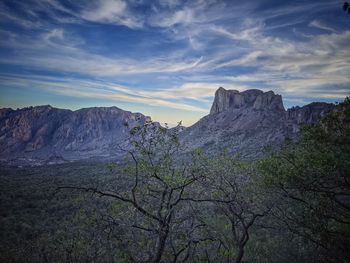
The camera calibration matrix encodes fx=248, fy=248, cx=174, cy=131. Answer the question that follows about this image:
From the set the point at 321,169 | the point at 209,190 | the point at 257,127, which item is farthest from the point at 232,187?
the point at 257,127

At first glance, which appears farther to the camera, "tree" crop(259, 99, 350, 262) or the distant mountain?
the distant mountain

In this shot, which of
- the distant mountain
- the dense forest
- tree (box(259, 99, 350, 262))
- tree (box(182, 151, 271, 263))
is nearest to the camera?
the dense forest

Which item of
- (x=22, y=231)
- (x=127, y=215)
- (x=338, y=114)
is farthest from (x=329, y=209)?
(x=22, y=231)

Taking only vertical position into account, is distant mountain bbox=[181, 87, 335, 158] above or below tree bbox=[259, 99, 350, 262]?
above

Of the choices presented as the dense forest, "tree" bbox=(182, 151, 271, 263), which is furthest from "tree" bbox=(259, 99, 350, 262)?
"tree" bbox=(182, 151, 271, 263)

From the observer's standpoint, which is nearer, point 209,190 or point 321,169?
point 321,169

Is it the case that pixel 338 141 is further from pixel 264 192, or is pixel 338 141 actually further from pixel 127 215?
pixel 127 215

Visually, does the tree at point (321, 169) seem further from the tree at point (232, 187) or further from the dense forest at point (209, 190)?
the tree at point (232, 187)

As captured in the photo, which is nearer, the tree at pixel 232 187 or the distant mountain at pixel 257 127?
the tree at pixel 232 187

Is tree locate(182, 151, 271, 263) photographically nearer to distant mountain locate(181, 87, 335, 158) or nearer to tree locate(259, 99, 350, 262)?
tree locate(259, 99, 350, 262)

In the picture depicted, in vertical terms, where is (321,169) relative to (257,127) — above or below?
below

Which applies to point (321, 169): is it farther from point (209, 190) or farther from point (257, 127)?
point (257, 127)

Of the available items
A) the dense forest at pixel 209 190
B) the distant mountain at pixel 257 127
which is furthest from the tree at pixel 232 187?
the distant mountain at pixel 257 127

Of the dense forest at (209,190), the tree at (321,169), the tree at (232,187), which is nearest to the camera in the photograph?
the dense forest at (209,190)
